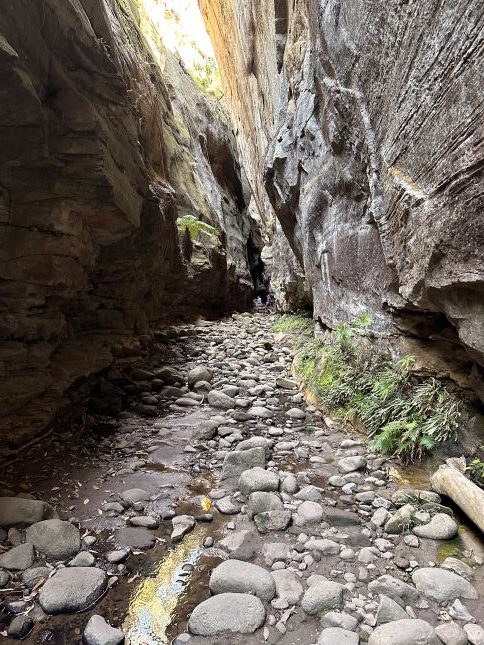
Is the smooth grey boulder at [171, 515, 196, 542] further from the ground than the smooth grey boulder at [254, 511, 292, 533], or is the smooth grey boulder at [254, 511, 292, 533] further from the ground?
the smooth grey boulder at [254, 511, 292, 533]

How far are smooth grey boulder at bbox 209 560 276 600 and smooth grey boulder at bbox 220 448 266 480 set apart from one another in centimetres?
162

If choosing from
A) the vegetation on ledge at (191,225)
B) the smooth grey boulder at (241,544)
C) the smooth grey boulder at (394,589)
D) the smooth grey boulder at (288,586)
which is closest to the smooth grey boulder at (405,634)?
the smooth grey boulder at (394,589)

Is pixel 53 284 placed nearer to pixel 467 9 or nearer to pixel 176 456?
pixel 176 456

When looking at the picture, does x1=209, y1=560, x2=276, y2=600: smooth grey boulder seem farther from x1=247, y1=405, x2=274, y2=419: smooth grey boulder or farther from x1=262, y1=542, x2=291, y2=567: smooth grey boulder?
x1=247, y1=405, x2=274, y2=419: smooth grey boulder

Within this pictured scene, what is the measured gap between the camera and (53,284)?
5.38m

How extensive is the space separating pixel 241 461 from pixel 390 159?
13.8 ft

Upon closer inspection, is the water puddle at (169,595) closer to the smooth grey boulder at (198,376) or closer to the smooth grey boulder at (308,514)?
the smooth grey boulder at (308,514)

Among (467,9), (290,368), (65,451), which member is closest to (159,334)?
(290,368)

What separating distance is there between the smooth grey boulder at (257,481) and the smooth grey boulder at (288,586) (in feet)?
3.75

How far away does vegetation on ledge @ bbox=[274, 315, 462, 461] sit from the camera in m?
4.31

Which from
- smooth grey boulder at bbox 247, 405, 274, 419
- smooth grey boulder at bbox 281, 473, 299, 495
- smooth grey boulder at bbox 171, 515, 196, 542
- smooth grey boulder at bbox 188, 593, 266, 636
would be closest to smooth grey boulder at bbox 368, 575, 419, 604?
smooth grey boulder at bbox 188, 593, 266, 636

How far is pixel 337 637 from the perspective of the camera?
2.33 meters

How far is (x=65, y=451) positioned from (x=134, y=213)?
3680 mm

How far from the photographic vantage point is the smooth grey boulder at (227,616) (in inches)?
96.0
